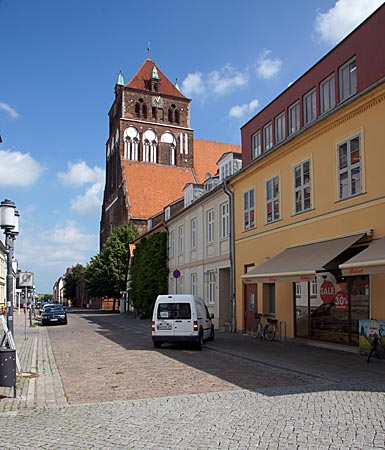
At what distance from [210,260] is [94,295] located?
3548 centimetres

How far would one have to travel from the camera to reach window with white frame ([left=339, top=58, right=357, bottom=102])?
17244 mm

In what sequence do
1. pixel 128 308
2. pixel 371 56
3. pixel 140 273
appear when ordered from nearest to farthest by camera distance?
pixel 371 56
pixel 140 273
pixel 128 308

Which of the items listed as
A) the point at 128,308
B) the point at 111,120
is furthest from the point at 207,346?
the point at 111,120

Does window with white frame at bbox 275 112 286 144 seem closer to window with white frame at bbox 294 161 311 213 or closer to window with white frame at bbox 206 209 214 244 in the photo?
window with white frame at bbox 294 161 311 213

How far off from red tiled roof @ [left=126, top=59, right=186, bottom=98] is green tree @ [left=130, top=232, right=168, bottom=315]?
42.9 m

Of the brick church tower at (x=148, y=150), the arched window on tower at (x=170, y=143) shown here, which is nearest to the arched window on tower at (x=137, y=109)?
the brick church tower at (x=148, y=150)

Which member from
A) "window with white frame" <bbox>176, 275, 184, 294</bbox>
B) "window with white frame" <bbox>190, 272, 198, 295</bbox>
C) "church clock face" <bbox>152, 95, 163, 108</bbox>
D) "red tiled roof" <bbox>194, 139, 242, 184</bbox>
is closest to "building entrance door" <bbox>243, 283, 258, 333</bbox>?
"window with white frame" <bbox>190, 272, 198, 295</bbox>

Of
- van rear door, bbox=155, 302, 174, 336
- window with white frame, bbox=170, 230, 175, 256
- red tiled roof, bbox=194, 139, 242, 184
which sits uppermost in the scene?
red tiled roof, bbox=194, 139, 242, 184

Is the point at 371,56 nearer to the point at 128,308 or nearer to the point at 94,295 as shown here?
the point at 128,308

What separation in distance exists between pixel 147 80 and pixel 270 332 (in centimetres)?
6641

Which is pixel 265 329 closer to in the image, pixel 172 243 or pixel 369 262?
pixel 369 262

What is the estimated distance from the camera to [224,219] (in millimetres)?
26641

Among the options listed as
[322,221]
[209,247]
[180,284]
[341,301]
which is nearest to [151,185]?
[180,284]

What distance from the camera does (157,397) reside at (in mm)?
9383
